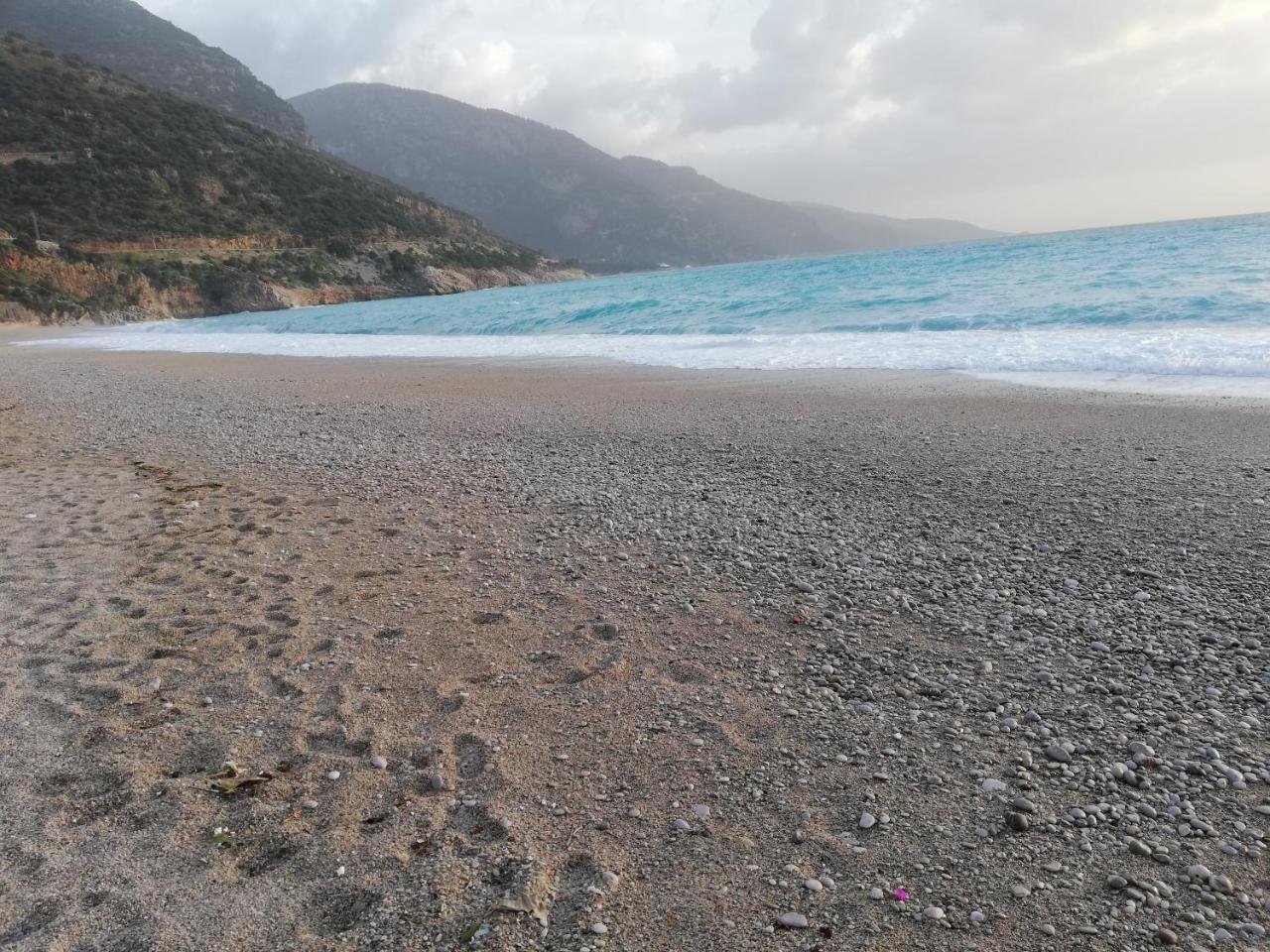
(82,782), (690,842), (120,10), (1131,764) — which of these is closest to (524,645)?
(690,842)

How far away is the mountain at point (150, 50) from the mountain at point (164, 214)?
3639 centimetres

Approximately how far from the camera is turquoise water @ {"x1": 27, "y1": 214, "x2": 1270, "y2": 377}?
1202cm

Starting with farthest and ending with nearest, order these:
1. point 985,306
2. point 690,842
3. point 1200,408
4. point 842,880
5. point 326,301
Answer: point 326,301
point 985,306
point 1200,408
point 690,842
point 842,880

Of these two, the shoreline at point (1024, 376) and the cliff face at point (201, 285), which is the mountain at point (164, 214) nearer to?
the cliff face at point (201, 285)

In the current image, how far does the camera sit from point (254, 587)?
13.5 ft

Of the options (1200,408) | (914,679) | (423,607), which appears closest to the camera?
(914,679)

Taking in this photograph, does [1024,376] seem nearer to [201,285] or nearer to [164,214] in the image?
[201,285]

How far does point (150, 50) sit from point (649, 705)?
137244 mm

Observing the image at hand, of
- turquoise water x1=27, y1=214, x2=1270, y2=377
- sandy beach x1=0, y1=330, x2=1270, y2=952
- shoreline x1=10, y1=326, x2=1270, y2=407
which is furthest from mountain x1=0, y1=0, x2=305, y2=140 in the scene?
sandy beach x1=0, y1=330, x2=1270, y2=952

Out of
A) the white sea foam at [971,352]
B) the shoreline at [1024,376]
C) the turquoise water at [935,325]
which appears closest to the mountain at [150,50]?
the turquoise water at [935,325]

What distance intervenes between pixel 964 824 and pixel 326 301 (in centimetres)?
6548

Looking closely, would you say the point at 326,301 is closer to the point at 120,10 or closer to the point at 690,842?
the point at 690,842

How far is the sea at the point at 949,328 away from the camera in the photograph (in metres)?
11.0

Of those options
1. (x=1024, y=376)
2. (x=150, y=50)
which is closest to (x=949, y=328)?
(x=1024, y=376)
